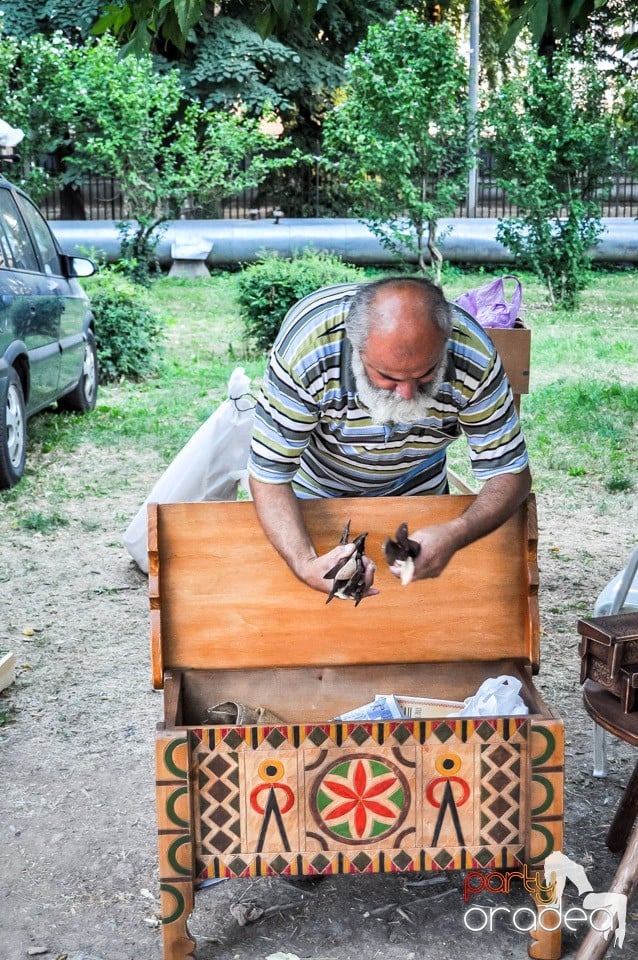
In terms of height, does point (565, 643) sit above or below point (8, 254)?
below

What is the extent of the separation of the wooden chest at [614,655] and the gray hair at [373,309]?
809 mm

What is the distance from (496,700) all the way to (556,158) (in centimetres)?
1276

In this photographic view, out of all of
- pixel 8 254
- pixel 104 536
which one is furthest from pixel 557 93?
pixel 104 536

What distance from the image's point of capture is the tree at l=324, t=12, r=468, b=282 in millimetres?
13789

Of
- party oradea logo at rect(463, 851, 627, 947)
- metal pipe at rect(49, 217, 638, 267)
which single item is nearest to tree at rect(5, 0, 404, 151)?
metal pipe at rect(49, 217, 638, 267)

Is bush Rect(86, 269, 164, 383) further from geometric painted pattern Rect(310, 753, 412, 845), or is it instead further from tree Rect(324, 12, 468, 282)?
geometric painted pattern Rect(310, 753, 412, 845)

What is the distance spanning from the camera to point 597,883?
2.81 metres

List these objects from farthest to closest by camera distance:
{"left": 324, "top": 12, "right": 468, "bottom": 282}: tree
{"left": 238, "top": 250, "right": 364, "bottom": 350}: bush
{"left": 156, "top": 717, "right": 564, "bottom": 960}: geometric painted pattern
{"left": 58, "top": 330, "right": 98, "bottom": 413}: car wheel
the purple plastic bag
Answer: {"left": 324, "top": 12, "right": 468, "bottom": 282}: tree, {"left": 238, "top": 250, "right": 364, "bottom": 350}: bush, {"left": 58, "top": 330, "right": 98, "bottom": 413}: car wheel, the purple plastic bag, {"left": 156, "top": 717, "right": 564, "bottom": 960}: geometric painted pattern

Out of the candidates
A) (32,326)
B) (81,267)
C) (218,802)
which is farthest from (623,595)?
(81,267)

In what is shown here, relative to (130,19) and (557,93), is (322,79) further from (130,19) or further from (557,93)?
(130,19)

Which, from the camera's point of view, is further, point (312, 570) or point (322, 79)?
point (322, 79)

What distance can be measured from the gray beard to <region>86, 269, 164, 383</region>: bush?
8.21 m

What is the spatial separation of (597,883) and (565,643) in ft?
6.00

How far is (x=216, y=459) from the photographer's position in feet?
16.3
